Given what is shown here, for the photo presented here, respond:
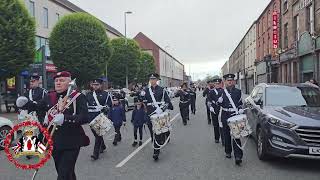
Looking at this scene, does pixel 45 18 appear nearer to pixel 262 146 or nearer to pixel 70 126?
pixel 262 146

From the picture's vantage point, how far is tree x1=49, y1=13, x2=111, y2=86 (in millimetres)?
38344

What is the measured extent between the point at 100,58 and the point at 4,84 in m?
8.88

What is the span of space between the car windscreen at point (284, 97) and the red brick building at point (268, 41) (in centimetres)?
2741

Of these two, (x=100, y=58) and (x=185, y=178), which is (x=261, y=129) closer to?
(x=185, y=178)

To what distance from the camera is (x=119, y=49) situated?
56.3 meters

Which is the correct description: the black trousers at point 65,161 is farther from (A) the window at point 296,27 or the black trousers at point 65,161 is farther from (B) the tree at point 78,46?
(B) the tree at point 78,46

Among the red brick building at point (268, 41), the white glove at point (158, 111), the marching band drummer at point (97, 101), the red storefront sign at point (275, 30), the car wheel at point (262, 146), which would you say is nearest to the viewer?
the car wheel at point (262, 146)

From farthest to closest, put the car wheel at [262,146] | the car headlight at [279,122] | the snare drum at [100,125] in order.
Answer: the snare drum at [100,125] < the car wheel at [262,146] < the car headlight at [279,122]

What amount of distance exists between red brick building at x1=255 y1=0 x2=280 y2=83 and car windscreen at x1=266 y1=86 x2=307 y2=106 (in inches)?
1079

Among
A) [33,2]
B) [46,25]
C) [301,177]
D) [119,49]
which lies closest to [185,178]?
[301,177]

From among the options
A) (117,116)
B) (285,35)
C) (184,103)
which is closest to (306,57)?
(285,35)

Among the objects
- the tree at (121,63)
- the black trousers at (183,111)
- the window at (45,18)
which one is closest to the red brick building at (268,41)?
the tree at (121,63)

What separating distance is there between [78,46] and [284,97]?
3099 cm

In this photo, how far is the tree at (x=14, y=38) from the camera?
2803 centimetres
